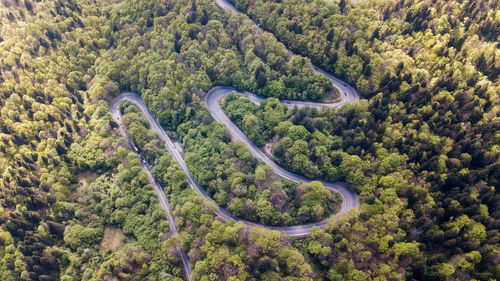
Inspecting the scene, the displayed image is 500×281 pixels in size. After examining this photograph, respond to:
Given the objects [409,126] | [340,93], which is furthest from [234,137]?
[409,126]

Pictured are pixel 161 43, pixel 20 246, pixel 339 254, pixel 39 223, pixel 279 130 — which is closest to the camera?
pixel 339 254

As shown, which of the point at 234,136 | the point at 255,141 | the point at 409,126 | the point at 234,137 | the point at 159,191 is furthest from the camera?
the point at 234,136

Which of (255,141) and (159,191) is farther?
(255,141)

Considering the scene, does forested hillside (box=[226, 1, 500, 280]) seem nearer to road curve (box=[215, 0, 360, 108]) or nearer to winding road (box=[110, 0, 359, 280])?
road curve (box=[215, 0, 360, 108])

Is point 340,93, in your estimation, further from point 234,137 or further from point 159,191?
point 159,191

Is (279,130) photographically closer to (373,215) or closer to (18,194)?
(373,215)

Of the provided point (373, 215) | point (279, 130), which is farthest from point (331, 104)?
point (373, 215)

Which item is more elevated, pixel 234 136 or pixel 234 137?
pixel 234 136
